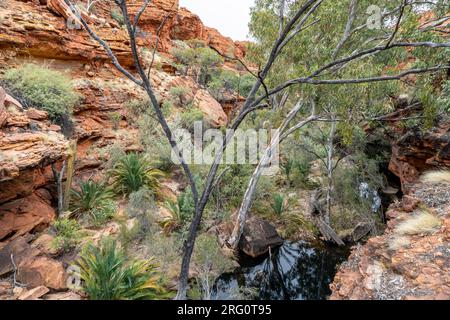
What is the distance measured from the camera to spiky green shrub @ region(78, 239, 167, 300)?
359 cm

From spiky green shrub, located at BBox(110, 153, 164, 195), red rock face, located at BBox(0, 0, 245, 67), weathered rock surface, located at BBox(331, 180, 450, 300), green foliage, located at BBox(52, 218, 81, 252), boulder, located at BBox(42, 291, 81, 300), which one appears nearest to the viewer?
weathered rock surface, located at BBox(331, 180, 450, 300)

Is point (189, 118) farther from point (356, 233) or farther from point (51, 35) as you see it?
point (356, 233)

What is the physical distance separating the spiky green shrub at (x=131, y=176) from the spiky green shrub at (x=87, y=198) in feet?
2.03

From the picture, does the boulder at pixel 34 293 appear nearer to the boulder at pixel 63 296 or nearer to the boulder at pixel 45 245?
the boulder at pixel 63 296

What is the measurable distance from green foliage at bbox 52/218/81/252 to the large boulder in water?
13.4ft

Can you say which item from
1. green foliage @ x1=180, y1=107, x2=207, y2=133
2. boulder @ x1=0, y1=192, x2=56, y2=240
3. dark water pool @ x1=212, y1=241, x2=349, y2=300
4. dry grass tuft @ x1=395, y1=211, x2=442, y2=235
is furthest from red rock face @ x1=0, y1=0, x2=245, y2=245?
dry grass tuft @ x1=395, y1=211, x2=442, y2=235

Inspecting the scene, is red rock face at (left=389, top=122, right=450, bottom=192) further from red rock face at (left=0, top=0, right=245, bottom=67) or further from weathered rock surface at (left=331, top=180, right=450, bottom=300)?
red rock face at (left=0, top=0, right=245, bottom=67)

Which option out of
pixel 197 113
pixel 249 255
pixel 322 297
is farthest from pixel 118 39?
pixel 322 297

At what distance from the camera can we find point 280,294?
5559 millimetres

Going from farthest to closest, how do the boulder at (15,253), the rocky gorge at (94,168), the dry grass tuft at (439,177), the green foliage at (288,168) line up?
the green foliage at (288,168)
the dry grass tuft at (439,177)
the boulder at (15,253)
the rocky gorge at (94,168)

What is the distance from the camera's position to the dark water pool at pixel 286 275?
5.41 m

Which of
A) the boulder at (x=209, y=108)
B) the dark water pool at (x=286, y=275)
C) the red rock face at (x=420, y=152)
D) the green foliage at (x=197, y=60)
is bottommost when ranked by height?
the dark water pool at (x=286, y=275)

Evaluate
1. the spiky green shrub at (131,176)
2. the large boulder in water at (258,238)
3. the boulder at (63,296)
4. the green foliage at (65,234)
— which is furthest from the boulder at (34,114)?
the large boulder in water at (258,238)
